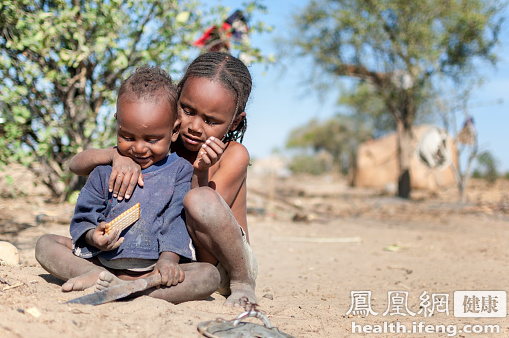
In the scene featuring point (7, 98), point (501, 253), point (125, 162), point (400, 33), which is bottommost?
point (501, 253)

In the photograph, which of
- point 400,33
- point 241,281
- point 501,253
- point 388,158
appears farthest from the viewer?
point 388,158

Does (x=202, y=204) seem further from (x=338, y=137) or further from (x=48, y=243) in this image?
(x=338, y=137)

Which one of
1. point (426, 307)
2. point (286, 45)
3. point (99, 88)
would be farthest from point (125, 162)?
point (286, 45)

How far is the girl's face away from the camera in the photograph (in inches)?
98.2

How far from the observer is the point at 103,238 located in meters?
2.12

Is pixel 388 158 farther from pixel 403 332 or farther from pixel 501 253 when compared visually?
pixel 403 332

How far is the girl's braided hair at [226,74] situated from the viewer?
2.62m

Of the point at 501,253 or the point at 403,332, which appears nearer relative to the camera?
the point at 403,332

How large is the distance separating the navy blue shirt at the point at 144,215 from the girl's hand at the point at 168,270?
0.05 metres

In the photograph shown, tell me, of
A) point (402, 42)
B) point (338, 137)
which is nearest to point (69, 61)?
point (402, 42)

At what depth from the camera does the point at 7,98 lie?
4.12 metres

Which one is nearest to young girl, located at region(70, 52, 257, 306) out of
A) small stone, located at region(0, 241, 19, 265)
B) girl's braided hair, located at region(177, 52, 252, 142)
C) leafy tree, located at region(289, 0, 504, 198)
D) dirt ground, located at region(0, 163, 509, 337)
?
girl's braided hair, located at region(177, 52, 252, 142)

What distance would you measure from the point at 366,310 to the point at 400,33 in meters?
10.1

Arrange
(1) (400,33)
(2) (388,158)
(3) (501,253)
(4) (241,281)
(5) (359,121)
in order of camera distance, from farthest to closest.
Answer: (5) (359,121) → (2) (388,158) → (1) (400,33) → (3) (501,253) → (4) (241,281)
